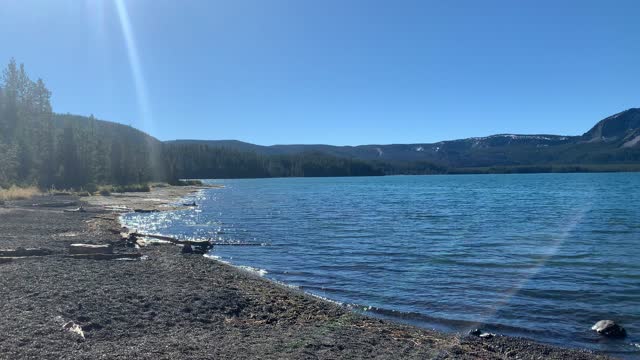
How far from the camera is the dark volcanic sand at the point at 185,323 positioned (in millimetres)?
11289

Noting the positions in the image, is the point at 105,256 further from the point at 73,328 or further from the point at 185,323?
the point at 73,328

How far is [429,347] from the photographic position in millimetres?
13383

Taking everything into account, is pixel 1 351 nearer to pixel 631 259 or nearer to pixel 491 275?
pixel 491 275

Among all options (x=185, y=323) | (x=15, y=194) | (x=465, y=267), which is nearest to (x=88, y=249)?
(x=185, y=323)

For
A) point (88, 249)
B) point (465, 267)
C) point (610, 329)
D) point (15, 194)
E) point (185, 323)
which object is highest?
point (15, 194)

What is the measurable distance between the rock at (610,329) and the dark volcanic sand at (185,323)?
2380mm

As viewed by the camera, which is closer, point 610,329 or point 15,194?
point 610,329

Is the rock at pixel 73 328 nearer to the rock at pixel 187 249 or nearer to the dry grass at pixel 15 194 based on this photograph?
the rock at pixel 187 249

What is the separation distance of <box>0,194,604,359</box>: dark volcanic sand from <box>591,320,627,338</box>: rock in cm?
238

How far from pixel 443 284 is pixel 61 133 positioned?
90620mm

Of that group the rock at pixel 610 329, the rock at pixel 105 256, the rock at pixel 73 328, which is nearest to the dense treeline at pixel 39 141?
the rock at pixel 105 256

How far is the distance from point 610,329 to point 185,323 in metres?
13.0

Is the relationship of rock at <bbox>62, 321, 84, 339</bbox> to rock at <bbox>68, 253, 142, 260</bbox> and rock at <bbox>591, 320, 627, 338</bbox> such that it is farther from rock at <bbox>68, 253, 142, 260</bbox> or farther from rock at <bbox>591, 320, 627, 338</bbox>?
rock at <bbox>591, 320, 627, 338</bbox>

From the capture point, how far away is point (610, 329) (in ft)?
51.7
